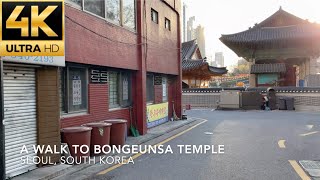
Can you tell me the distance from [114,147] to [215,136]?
180 inches

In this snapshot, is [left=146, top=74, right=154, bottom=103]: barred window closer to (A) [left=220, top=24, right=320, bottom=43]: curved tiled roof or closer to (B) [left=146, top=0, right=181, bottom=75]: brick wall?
(B) [left=146, top=0, right=181, bottom=75]: brick wall

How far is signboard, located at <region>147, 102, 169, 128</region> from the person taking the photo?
1480 cm

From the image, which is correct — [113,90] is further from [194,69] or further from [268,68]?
[194,69]

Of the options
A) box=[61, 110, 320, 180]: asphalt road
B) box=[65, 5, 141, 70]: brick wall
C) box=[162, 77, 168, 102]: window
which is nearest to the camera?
box=[61, 110, 320, 180]: asphalt road

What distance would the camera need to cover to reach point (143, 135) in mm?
12836

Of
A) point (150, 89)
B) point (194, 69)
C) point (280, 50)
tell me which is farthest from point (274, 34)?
point (150, 89)

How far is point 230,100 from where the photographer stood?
91.7ft

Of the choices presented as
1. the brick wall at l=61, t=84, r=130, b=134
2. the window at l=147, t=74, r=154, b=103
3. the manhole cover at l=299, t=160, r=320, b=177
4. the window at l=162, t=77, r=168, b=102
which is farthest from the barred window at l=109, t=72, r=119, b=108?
the manhole cover at l=299, t=160, r=320, b=177

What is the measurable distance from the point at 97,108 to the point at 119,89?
Answer: 6.78 ft

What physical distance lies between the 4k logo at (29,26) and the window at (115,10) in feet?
9.80

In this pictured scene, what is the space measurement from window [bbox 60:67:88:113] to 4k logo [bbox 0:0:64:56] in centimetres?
295

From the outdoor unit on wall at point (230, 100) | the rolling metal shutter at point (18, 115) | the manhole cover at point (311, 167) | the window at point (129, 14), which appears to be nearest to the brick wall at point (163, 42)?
the window at point (129, 14)

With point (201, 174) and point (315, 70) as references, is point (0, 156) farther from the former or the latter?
point (315, 70)

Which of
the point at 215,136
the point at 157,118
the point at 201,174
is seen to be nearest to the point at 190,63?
the point at 157,118
